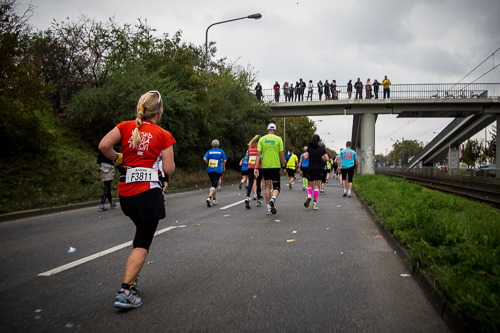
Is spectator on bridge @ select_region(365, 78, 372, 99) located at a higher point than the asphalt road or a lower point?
higher

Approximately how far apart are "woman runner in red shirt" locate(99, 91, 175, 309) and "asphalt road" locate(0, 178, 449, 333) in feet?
1.46

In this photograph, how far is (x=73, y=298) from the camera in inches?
147

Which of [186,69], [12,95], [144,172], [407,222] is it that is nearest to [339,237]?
[407,222]

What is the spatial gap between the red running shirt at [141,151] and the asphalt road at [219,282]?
1.04 metres

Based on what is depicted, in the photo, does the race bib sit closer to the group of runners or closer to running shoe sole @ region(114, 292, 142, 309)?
the group of runners

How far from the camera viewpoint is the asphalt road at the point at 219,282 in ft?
10.4

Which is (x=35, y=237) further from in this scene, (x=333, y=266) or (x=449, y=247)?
(x=449, y=247)

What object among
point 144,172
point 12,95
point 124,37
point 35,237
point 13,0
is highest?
point 124,37

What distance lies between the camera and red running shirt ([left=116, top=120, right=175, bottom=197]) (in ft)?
11.8

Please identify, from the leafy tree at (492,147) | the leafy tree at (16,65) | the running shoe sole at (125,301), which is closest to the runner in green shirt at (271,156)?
the running shoe sole at (125,301)

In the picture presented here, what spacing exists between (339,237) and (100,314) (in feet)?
14.6

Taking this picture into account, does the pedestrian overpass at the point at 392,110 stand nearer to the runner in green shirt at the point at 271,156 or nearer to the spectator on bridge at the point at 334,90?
the spectator on bridge at the point at 334,90

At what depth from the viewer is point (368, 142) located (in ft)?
120

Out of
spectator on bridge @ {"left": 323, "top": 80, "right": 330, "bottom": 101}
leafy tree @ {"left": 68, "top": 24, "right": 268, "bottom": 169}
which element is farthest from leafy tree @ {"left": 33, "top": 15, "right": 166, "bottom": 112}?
spectator on bridge @ {"left": 323, "top": 80, "right": 330, "bottom": 101}
